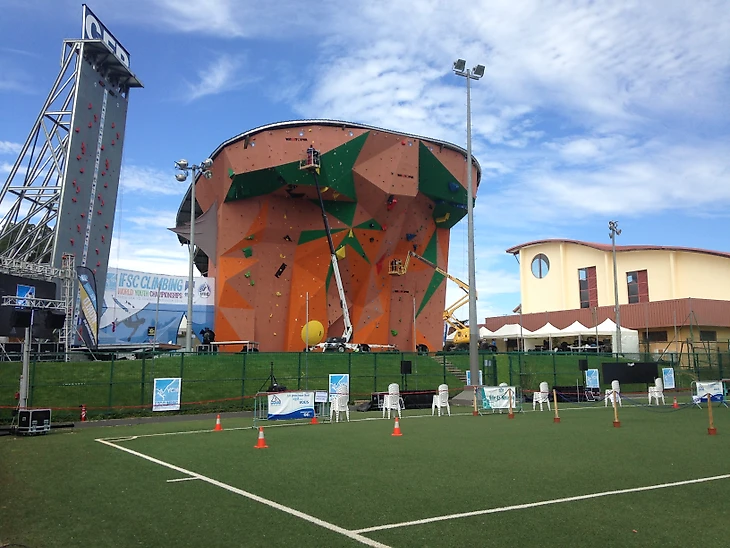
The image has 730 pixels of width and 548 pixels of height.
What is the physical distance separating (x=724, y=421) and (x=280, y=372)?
20.8 m

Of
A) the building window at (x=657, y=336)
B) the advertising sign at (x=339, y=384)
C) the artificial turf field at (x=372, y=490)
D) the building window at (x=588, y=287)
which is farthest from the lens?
the building window at (x=588, y=287)

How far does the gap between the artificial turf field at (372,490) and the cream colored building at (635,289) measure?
50.1 m

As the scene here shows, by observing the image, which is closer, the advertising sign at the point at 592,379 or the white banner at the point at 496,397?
the white banner at the point at 496,397

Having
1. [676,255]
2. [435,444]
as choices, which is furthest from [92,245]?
[676,255]

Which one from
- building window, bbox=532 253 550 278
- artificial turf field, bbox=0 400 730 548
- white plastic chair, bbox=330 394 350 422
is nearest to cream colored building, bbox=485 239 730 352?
building window, bbox=532 253 550 278

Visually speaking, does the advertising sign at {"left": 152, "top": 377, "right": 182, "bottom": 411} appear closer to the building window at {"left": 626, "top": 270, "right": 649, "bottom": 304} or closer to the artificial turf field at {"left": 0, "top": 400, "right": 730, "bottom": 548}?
the artificial turf field at {"left": 0, "top": 400, "right": 730, "bottom": 548}

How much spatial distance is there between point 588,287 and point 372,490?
77566 millimetres

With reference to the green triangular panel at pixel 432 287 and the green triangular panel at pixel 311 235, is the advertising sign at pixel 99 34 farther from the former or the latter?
the green triangular panel at pixel 432 287

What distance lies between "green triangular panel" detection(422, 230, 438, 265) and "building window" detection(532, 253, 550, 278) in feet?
108

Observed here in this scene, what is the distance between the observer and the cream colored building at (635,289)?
209 feet

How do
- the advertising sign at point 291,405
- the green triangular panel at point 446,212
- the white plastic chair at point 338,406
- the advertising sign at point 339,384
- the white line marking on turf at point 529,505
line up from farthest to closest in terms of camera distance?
the green triangular panel at point 446,212 < the advertising sign at point 339,384 < the white plastic chair at point 338,406 < the advertising sign at point 291,405 < the white line marking on turf at point 529,505

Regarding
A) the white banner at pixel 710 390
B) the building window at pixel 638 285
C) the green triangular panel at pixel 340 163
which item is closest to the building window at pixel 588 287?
the building window at pixel 638 285

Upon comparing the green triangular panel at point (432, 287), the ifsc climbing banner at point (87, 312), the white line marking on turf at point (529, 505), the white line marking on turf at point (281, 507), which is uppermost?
the green triangular panel at point (432, 287)

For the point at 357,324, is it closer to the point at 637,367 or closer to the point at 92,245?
the point at 92,245
